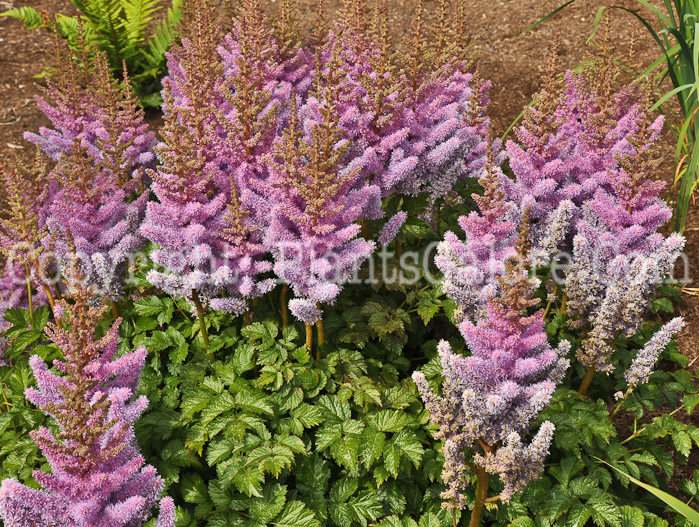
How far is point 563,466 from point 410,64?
94.3 inches

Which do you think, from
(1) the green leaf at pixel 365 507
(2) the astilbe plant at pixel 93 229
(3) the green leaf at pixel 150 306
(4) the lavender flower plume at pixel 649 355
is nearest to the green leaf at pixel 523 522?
(1) the green leaf at pixel 365 507

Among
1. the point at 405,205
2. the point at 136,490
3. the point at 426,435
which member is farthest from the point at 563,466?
the point at 136,490

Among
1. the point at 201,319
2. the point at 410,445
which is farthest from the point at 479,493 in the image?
the point at 201,319

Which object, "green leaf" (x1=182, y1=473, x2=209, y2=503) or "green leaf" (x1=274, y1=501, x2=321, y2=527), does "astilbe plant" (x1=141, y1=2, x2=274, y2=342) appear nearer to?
"green leaf" (x1=182, y1=473, x2=209, y2=503)

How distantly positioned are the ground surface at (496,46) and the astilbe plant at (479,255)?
3.91 m

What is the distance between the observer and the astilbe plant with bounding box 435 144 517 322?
3102 mm

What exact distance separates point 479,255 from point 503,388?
2.28 feet

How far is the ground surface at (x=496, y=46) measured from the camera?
297 inches

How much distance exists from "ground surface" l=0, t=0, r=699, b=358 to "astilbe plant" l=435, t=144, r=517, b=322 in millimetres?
3906

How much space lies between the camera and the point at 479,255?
3.18 m

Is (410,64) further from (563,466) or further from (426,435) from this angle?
(563,466)

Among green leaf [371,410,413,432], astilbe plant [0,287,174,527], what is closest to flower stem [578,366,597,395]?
green leaf [371,410,413,432]

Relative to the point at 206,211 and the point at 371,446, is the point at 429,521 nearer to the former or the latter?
the point at 371,446

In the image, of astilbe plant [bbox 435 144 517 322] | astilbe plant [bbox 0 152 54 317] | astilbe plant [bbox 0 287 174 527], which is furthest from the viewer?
astilbe plant [bbox 0 152 54 317]
